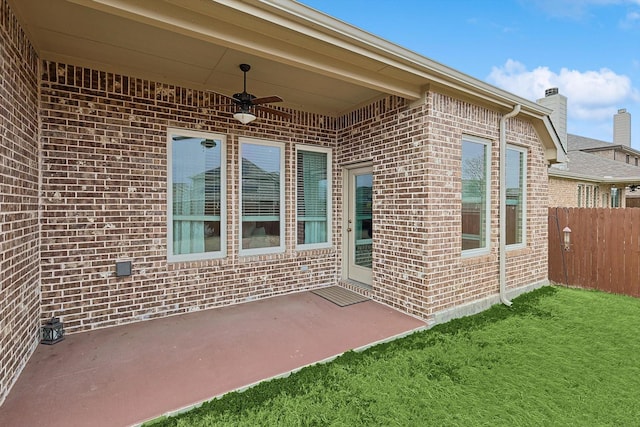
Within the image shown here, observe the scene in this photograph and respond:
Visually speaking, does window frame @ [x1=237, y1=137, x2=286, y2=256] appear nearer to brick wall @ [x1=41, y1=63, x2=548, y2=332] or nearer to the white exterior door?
brick wall @ [x1=41, y1=63, x2=548, y2=332]

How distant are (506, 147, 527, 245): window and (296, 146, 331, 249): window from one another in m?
3.16

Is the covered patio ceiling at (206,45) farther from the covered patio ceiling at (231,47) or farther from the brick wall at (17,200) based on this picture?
the brick wall at (17,200)

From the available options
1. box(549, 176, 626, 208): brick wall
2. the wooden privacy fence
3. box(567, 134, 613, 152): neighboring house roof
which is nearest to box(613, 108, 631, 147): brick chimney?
box(567, 134, 613, 152): neighboring house roof

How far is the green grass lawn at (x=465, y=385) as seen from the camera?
218cm

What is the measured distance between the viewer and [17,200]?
2.66 metres

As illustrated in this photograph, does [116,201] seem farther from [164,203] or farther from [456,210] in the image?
[456,210]

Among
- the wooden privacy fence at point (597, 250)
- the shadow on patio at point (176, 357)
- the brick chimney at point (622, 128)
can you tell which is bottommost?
the shadow on patio at point (176, 357)

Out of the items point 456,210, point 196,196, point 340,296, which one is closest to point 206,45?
point 196,196

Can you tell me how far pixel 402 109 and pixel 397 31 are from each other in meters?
6.33

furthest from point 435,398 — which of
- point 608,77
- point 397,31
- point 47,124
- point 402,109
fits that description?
point 608,77

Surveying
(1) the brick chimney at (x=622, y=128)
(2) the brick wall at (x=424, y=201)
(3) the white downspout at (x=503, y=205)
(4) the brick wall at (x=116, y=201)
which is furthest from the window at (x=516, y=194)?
(1) the brick chimney at (x=622, y=128)

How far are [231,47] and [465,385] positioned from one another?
3.71 meters

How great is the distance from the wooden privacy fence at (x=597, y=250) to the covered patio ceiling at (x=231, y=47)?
3503mm

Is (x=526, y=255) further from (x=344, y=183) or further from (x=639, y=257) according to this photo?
(x=344, y=183)
